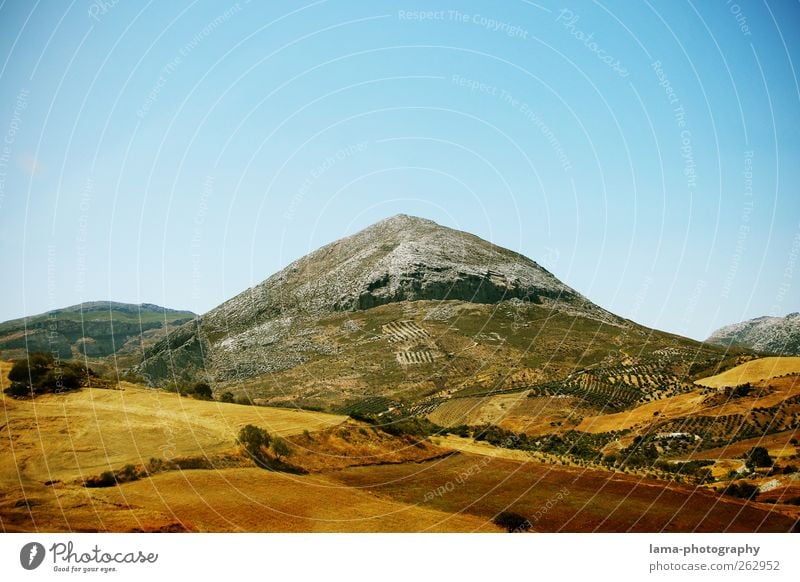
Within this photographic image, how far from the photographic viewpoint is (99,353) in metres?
192

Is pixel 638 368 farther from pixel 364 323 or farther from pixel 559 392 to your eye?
pixel 364 323

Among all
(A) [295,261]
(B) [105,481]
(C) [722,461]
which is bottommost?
(C) [722,461]

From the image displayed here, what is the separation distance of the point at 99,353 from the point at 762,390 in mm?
185937

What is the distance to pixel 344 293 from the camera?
15488cm

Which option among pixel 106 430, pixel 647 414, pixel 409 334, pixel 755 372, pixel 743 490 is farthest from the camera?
pixel 409 334

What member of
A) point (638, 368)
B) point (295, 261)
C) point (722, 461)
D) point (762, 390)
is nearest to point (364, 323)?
point (295, 261)

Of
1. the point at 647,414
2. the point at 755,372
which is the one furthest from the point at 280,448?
the point at 755,372

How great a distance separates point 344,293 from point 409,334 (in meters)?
31.8

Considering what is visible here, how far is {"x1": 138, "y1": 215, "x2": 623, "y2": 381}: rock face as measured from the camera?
132875mm

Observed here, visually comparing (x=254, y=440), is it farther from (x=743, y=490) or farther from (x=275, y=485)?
(x=743, y=490)

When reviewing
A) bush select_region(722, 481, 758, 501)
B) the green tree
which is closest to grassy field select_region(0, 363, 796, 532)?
the green tree
